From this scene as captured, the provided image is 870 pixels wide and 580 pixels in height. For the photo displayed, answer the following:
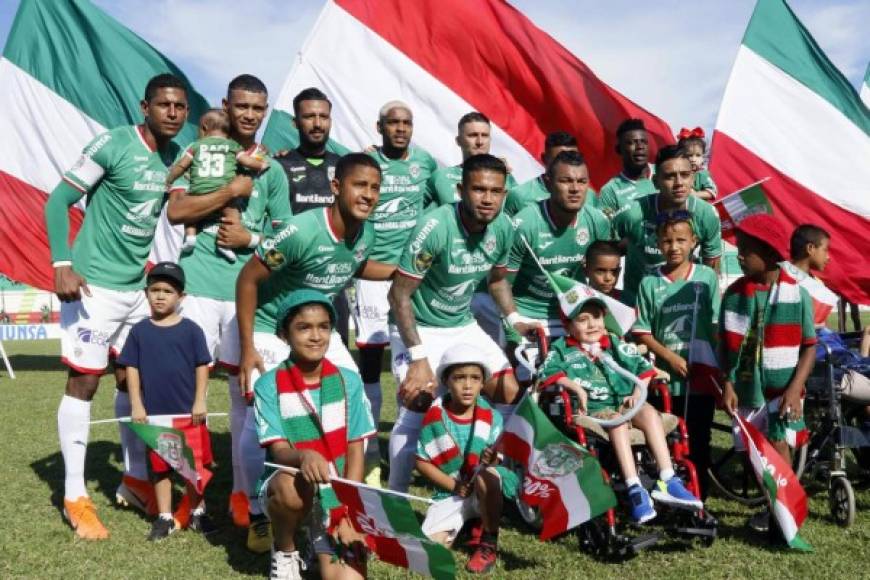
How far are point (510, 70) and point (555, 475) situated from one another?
517 centimetres

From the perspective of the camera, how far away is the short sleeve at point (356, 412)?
12.5 ft

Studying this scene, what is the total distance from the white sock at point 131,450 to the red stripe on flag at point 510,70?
4.49m

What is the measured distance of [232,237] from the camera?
16.3 ft

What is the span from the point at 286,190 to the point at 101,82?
4843 millimetres

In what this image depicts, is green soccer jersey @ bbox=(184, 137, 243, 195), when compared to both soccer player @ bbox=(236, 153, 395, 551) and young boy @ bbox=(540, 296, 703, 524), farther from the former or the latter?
young boy @ bbox=(540, 296, 703, 524)

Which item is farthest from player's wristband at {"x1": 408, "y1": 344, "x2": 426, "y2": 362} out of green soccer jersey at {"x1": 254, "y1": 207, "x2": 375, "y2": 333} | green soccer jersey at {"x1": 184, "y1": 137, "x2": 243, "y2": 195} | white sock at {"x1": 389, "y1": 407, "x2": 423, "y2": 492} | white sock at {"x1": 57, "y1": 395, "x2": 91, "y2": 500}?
white sock at {"x1": 57, "y1": 395, "x2": 91, "y2": 500}

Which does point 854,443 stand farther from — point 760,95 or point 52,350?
point 52,350

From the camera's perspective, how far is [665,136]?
7.53 m

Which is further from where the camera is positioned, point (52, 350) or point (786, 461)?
point (52, 350)

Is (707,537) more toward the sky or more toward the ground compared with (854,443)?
more toward the ground

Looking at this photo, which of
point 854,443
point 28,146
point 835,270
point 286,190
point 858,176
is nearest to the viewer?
point 854,443

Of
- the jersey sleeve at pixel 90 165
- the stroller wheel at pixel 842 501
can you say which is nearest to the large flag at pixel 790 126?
the stroller wheel at pixel 842 501

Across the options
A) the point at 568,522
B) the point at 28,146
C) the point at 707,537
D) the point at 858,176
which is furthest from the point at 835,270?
the point at 28,146

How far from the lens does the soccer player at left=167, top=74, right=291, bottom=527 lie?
15.9ft
